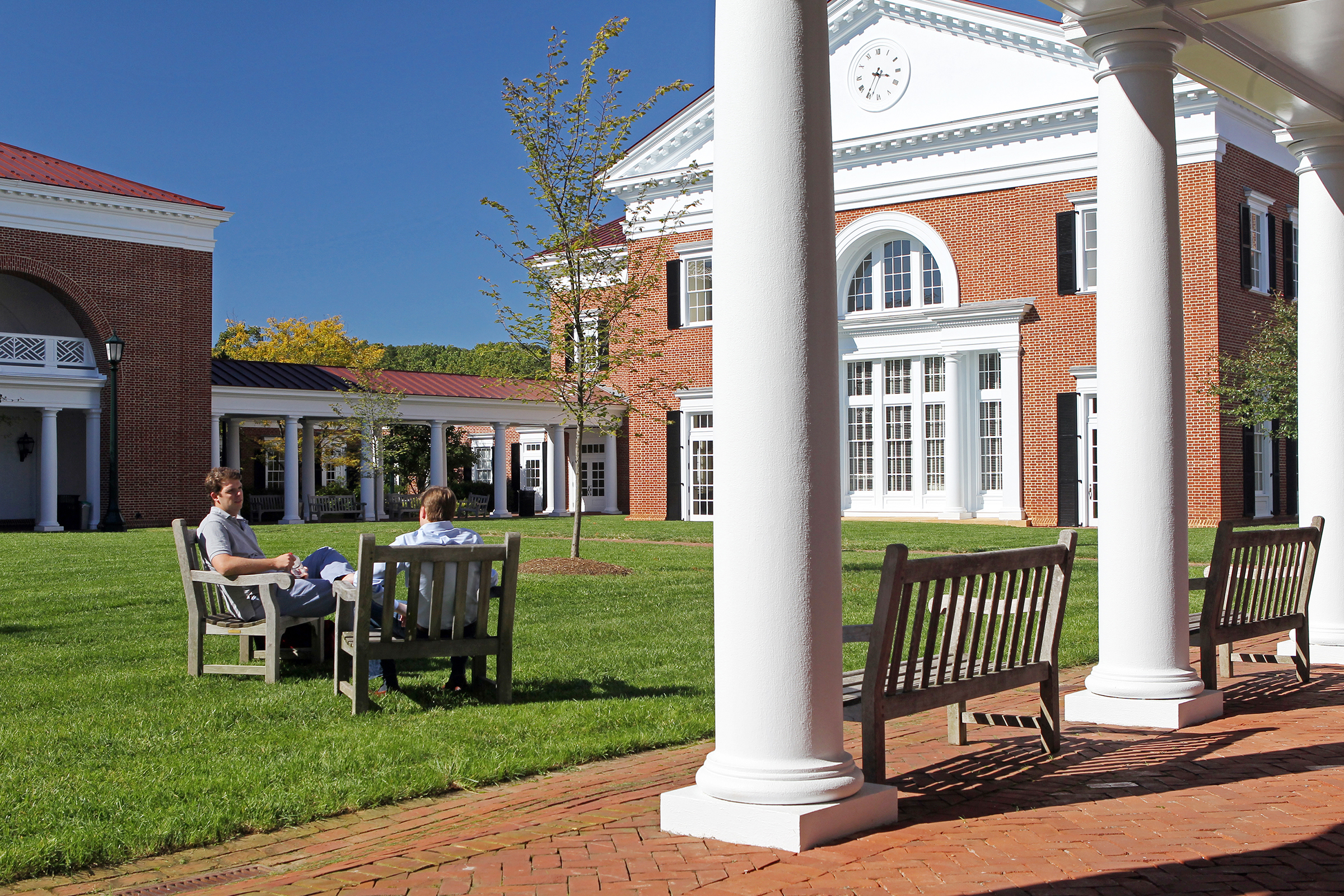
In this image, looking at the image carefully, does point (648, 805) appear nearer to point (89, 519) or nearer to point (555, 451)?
point (89, 519)

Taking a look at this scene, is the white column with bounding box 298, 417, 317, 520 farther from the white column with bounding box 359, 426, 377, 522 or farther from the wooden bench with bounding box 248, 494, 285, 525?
the white column with bounding box 359, 426, 377, 522

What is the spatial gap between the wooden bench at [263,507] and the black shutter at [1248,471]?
2527 centimetres

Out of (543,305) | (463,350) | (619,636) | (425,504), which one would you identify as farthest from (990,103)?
(463,350)

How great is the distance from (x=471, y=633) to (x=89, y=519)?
26172 millimetres

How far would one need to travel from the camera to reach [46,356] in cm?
2931

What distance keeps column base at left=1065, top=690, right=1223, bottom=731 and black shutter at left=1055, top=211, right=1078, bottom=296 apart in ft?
69.6

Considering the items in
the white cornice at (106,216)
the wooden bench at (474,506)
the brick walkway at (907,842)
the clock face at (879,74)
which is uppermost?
the clock face at (879,74)

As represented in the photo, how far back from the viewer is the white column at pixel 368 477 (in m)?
33.6

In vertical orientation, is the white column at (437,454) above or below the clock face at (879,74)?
below

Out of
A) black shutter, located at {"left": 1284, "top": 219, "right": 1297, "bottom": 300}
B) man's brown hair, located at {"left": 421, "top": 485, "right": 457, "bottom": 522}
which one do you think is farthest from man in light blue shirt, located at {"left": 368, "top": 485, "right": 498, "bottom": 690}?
black shutter, located at {"left": 1284, "top": 219, "right": 1297, "bottom": 300}

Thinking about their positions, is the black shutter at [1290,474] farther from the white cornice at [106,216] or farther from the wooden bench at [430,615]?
the white cornice at [106,216]

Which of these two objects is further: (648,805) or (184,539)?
(184,539)

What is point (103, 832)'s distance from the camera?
13.5 ft

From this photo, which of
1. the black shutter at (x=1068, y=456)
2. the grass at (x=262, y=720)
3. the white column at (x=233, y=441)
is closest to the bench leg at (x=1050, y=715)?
the grass at (x=262, y=720)
